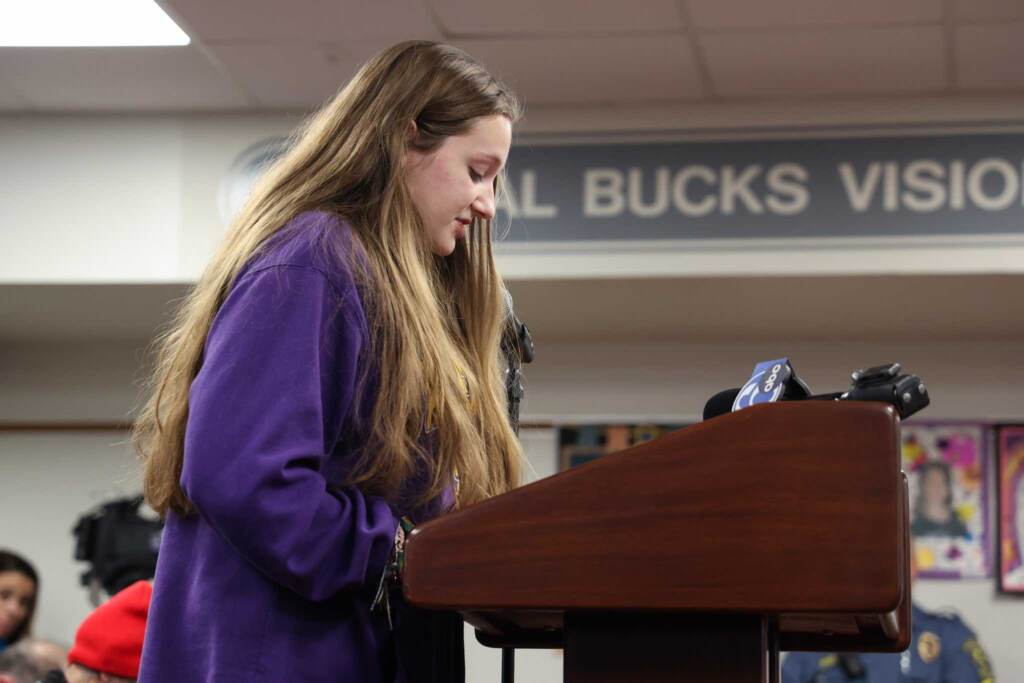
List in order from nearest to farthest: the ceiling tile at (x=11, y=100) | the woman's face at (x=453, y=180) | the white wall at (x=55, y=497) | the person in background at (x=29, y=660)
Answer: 1. the woman's face at (x=453, y=180)
2. the ceiling tile at (x=11, y=100)
3. the person in background at (x=29, y=660)
4. the white wall at (x=55, y=497)

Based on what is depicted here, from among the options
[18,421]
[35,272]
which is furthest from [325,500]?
[18,421]

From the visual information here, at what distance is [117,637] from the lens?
253 centimetres

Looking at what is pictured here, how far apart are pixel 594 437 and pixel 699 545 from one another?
4408 millimetres

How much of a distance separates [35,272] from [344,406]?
3831mm

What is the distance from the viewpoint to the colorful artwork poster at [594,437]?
→ 522 centimetres

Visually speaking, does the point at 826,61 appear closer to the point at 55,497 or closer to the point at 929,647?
the point at 929,647

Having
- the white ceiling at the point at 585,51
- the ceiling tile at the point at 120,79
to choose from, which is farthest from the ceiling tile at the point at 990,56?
the ceiling tile at the point at 120,79

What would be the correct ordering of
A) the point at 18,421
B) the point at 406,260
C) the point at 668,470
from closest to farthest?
1. the point at 668,470
2. the point at 406,260
3. the point at 18,421

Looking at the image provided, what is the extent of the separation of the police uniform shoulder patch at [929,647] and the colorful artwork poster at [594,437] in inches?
44.4

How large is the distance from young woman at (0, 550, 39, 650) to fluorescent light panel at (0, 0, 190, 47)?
6.58 ft

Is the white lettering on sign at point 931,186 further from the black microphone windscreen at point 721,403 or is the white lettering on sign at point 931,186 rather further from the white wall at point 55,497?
the black microphone windscreen at point 721,403

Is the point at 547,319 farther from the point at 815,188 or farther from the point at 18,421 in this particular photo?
the point at 18,421

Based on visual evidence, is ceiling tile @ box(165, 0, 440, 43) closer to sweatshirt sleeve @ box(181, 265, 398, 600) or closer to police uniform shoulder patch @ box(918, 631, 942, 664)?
police uniform shoulder patch @ box(918, 631, 942, 664)

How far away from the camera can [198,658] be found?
103cm
